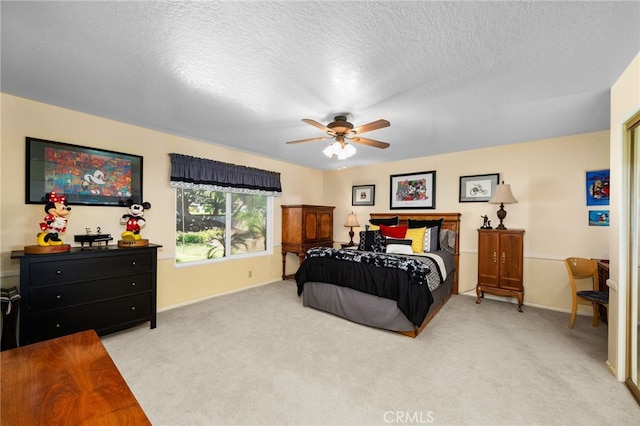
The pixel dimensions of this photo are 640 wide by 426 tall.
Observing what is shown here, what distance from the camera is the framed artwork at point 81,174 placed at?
265 cm

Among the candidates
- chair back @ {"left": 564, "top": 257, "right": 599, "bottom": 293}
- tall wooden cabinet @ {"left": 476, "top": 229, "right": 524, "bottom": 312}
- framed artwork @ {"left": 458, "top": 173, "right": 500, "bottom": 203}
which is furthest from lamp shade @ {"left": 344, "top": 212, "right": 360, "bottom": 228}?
chair back @ {"left": 564, "top": 257, "right": 599, "bottom": 293}

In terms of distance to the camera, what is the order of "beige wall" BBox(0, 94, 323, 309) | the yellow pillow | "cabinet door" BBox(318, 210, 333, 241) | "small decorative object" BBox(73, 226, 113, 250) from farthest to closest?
1. "cabinet door" BBox(318, 210, 333, 241)
2. the yellow pillow
3. "small decorative object" BBox(73, 226, 113, 250)
4. "beige wall" BBox(0, 94, 323, 309)

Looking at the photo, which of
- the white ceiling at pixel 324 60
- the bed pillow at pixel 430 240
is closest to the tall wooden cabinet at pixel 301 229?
the bed pillow at pixel 430 240

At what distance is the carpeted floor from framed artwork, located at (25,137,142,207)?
1584 mm

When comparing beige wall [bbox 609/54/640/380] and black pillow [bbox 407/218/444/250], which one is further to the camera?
black pillow [bbox 407/218/444/250]

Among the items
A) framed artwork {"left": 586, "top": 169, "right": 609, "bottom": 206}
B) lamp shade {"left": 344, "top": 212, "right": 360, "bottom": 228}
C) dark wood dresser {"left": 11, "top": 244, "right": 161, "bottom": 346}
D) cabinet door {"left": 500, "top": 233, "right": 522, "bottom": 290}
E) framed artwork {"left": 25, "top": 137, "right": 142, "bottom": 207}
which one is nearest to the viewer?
dark wood dresser {"left": 11, "top": 244, "right": 161, "bottom": 346}

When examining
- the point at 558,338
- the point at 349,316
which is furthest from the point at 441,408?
the point at 558,338

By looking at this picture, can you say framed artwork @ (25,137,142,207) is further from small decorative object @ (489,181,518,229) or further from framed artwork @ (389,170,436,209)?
small decorative object @ (489,181,518,229)

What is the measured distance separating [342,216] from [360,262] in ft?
9.24

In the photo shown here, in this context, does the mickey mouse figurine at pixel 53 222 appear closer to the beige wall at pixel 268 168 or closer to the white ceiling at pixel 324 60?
the beige wall at pixel 268 168

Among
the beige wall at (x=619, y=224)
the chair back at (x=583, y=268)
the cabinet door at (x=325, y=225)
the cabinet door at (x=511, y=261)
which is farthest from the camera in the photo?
the cabinet door at (x=325, y=225)

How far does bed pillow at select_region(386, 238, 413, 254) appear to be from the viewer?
157 inches

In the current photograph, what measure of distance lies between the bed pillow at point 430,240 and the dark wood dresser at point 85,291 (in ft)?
12.3

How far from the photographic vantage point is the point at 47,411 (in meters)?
0.81
